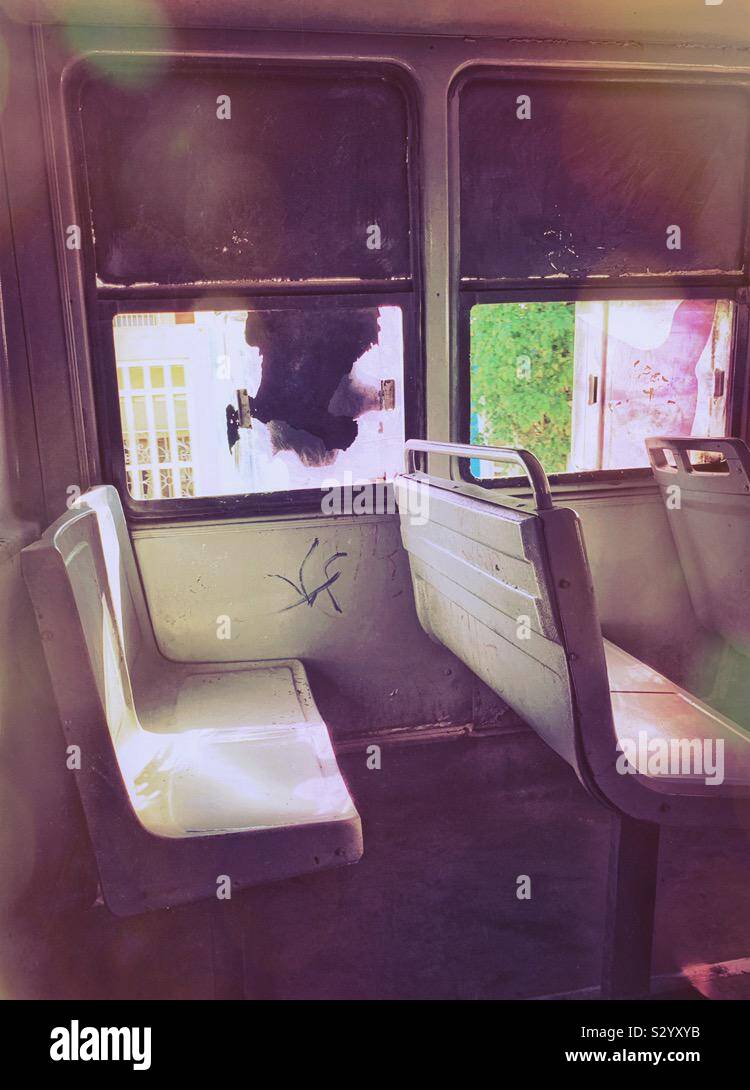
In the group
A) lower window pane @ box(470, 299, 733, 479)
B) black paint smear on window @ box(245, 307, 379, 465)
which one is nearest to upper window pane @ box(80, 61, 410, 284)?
black paint smear on window @ box(245, 307, 379, 465)

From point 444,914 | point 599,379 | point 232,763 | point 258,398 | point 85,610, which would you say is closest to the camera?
point 85,610

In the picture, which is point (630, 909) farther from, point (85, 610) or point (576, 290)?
point (576, 290)

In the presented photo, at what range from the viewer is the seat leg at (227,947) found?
5.88 feet

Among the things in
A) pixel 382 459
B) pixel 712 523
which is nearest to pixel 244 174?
pixel 382 459

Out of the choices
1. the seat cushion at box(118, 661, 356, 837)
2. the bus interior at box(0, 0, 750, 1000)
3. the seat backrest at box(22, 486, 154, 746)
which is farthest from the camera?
the bus interior at box(0, 0, 750, 1000)

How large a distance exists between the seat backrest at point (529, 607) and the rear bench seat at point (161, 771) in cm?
51

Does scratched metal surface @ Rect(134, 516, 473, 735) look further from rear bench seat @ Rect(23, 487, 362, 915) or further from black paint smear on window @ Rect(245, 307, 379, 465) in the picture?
rear bench seat @ Rect(23, 487, 362, 915)

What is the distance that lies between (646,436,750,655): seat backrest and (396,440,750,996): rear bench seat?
713 millimetres

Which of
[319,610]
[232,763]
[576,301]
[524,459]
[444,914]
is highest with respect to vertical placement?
[576,301]

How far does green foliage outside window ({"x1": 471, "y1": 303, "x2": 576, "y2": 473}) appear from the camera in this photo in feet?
9.68

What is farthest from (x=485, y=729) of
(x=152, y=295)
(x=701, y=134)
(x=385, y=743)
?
(x=701, y=134)

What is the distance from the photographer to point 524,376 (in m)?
2.97

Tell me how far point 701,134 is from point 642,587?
1.74 meters

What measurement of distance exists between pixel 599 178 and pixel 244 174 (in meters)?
1.30
